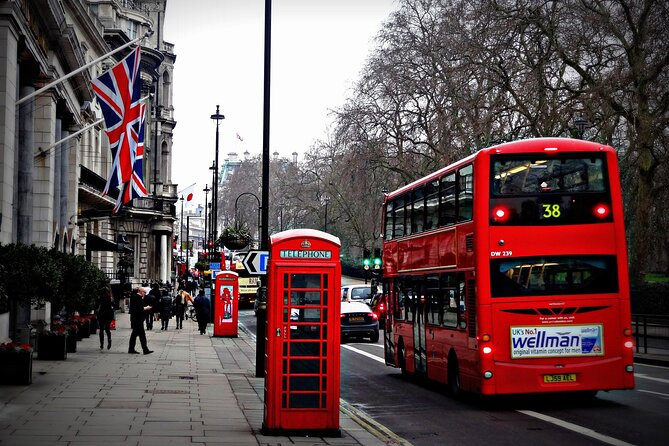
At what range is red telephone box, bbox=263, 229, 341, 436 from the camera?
12.9 meters

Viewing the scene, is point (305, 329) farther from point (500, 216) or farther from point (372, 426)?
point (500, 216)

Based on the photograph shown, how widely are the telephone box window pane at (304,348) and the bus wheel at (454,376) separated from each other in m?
5.66

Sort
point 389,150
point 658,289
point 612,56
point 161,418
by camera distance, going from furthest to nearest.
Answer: point 389,150 → point 658,289 → point 612,56 → point 161,418

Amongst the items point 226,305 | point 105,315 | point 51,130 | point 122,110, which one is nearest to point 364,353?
point 105,315

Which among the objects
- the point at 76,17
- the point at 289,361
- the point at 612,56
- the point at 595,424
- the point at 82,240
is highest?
the point at 76,17

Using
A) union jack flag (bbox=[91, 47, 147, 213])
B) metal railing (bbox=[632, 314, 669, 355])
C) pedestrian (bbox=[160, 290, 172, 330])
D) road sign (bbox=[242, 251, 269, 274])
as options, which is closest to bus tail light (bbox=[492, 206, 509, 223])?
road sign (bbox=[242, 251, 269, 274])

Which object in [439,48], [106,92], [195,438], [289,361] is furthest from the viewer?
[439,48]

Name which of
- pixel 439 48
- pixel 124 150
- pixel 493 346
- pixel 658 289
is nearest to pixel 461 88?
pixel 439 48

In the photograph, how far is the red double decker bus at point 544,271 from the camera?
16.2 meters

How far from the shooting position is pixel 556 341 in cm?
1628

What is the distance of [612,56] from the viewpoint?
38.3 metres

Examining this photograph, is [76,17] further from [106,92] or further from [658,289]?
[658,289]

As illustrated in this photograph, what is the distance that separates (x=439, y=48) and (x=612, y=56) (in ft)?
30.1

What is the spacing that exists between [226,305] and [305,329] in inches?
1068
